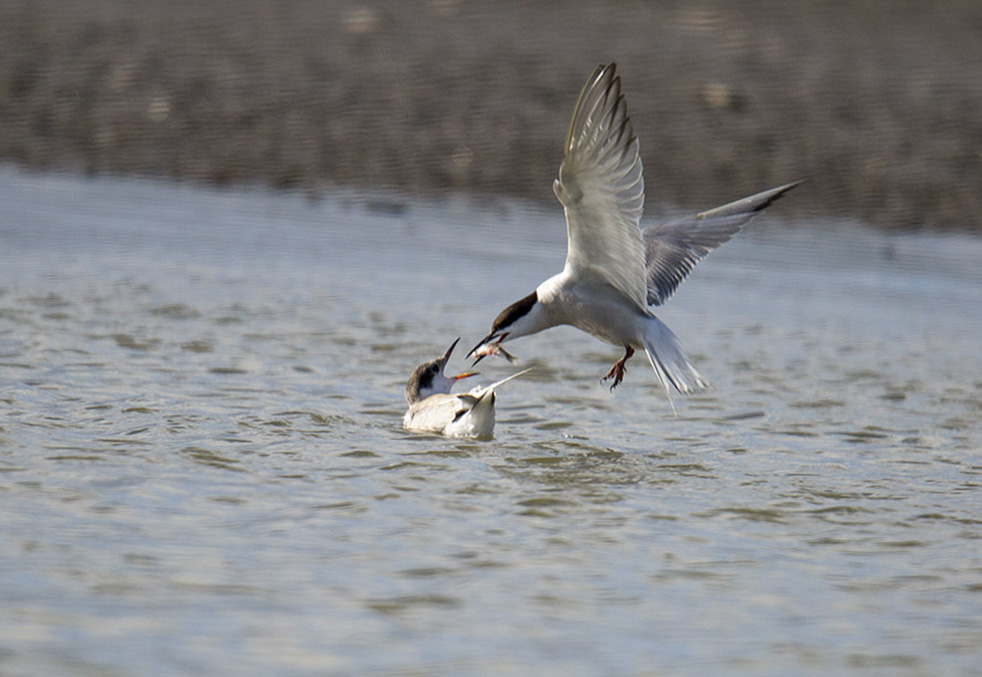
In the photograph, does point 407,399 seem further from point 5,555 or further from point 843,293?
point 843,293

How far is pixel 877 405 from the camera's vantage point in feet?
24.3

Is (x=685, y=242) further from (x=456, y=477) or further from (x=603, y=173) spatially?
(x=456, y=477)

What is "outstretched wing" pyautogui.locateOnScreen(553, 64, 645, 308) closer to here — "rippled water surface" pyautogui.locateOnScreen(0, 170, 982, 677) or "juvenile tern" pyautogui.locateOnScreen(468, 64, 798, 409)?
"juvenile tern" pyautogui.locateOnScreen(468, 64, 798, 409)

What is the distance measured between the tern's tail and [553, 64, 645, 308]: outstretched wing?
1.57ft

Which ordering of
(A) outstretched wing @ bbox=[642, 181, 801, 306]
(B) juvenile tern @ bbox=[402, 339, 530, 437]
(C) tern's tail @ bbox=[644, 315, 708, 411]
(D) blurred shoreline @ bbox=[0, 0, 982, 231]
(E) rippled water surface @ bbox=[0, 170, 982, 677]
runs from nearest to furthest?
(E) rippled water surface @ bbox=[0, 170, 982, 677] < (B) juvenile tern @ bbox=[402, 339, 530, 437] < (C) tern's tail @ bbox=[644, 315, 708, 411] < (A) outstretched wing @ bbox=[642, 181, 801, 306] < (D) blurred shoreline @ bbox=[0, 0, 982, 231]

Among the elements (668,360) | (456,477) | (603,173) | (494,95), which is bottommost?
(456,477)

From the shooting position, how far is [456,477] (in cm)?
577

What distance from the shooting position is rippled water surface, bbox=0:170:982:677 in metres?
4.02

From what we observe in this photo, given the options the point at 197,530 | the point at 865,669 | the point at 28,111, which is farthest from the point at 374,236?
the point at 865,669

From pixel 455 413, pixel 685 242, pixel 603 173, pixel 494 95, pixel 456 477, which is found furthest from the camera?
pixel 494 95

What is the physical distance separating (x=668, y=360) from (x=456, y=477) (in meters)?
1.36

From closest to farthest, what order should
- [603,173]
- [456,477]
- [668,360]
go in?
[456,477], [603,173], [668,360]

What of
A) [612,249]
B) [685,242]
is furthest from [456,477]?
[685,242]

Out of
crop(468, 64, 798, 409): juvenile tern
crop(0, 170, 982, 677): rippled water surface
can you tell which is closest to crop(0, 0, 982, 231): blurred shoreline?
crop(0, 170, 982, 677): rippled water surface
